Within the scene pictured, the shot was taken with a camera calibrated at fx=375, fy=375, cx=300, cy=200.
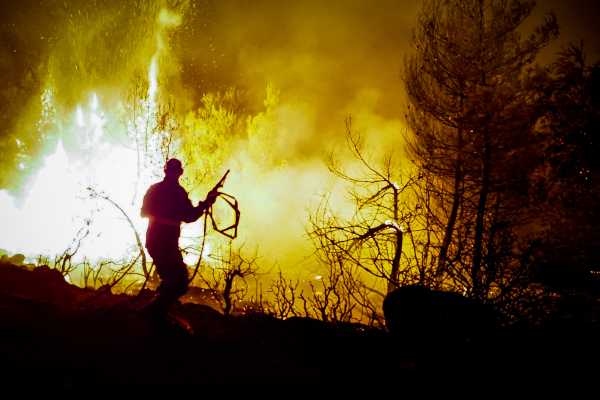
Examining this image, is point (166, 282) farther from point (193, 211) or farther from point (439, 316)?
point (439, 316)

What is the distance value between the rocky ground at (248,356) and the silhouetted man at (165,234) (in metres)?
0.32

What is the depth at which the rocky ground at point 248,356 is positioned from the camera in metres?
3.22

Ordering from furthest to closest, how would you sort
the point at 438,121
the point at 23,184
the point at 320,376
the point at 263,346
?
the point at 23,184, the point at 438,121, the point at 263,346, the point at 320,376

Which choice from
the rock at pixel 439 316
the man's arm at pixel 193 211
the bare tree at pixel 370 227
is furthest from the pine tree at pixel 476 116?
the man's arm at pixel 193 211

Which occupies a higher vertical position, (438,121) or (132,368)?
(438,121)

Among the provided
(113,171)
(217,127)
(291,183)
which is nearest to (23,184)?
(113,171)

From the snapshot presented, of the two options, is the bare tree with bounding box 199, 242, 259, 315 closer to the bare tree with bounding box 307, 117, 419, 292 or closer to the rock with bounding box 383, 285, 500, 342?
the bare tree with bounding box 307, 117, 419, 292

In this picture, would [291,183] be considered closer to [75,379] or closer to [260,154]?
[260,154]

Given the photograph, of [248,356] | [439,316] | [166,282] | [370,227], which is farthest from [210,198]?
[370,227]

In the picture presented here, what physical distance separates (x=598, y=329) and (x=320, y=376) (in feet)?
13.4

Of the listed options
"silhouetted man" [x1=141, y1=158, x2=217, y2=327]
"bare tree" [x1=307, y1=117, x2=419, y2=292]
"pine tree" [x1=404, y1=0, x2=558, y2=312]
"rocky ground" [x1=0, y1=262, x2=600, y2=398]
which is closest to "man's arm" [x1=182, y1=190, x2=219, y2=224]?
"silhouetted man" [x1=141, y1=158, x2=217, y2=327]

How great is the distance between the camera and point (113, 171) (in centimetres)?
2044

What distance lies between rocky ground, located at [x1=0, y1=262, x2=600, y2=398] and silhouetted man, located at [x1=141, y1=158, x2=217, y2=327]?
0.32 meters

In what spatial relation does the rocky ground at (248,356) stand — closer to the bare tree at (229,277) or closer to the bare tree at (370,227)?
the bare tree at (229,277)
